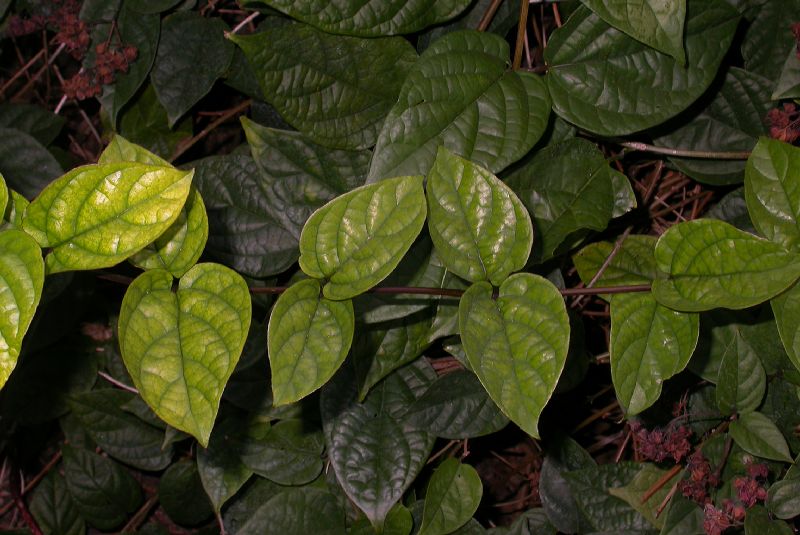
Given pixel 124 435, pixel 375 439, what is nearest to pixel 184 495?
pixel 124 435

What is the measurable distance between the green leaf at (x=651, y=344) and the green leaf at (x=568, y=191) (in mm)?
179

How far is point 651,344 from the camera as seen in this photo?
0.96 meters

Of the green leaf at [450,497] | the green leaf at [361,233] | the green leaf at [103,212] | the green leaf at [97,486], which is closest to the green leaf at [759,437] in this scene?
the green leaf at [450,497]

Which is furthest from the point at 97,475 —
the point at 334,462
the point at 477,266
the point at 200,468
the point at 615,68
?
the point at 615,68

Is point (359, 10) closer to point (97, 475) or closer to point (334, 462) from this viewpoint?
point (334, 462)

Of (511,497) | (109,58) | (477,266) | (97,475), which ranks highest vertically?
(109,58)

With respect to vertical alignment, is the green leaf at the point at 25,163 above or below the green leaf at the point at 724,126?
above

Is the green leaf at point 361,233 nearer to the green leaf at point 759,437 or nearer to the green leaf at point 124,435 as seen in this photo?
the green leaf at point 759,437

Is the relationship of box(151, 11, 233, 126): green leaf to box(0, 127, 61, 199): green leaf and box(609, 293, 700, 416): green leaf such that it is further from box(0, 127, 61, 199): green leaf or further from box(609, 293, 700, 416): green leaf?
box(609, 293, 700, 416): green leaf

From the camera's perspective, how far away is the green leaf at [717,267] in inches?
34.9

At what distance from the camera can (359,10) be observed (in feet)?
3.67

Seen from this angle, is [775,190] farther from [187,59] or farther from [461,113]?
[187,59]

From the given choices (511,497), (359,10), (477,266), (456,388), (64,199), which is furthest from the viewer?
(511,497)

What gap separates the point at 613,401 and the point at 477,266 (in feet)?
2.27
